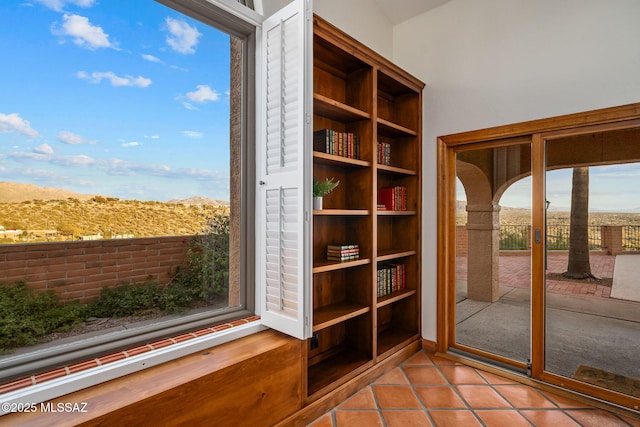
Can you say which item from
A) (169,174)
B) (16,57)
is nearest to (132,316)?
(169,174)

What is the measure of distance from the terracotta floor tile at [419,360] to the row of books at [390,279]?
0.60 m

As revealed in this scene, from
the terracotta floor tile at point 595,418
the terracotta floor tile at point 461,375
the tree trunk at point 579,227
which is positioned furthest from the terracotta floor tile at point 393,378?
the tree trunk at point 579,227

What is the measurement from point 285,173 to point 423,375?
1978 mm

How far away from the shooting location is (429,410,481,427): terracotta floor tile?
2066 millimetres

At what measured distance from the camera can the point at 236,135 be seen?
7.20 feet

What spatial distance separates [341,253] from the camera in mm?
2414

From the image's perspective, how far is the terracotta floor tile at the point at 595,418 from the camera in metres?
2.06

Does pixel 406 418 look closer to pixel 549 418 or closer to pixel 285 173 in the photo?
pixel 549 418

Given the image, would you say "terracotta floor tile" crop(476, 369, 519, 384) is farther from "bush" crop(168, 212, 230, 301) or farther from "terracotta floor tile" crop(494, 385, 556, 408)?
"bush" crop(168, 212, 230, 301)

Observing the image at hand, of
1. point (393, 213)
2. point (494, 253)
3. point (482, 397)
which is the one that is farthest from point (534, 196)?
point (482, 397)

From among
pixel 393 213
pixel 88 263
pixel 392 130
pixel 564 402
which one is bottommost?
pixel 564 402

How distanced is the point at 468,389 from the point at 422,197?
162cm

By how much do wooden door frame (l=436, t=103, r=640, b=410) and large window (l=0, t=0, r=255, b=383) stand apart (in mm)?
1803

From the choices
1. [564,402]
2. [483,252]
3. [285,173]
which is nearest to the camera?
[285,173]
